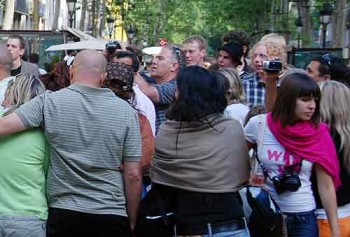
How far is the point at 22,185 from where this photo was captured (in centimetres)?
427

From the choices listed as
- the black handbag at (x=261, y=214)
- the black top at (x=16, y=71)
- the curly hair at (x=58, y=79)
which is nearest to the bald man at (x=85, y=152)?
the black handbag at (x=261, y=214)

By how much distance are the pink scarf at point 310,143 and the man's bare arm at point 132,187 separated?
0.91 metres

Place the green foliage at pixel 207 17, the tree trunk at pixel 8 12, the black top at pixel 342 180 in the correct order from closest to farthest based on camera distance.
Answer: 1. the black top at pixel 342 180
2. the tree trunk at pixel 8 12
3. the green foliage at pixel 207 17

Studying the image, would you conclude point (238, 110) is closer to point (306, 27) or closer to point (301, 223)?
point (301, 223)

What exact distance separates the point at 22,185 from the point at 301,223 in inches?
68.1

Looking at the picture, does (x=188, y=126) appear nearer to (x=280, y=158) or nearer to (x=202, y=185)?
(x=202, y=185)

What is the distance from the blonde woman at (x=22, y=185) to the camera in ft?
13.9

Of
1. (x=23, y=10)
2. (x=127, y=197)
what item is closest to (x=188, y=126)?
(x=127, y=197)

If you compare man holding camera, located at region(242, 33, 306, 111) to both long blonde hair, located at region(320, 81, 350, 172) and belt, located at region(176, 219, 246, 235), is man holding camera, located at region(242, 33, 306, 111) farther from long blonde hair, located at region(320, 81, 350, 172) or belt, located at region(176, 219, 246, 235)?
belt, located at region(176, 219, 246, 235)

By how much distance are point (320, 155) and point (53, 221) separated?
5.43 ft

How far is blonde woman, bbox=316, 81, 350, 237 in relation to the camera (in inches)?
187

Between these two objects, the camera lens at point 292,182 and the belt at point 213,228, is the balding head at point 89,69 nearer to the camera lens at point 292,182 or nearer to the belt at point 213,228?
the belt at point 213,228

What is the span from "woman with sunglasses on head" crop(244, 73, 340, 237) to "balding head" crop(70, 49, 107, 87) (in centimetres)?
109

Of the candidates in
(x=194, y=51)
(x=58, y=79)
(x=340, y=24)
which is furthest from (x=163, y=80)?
(x=340, y=24)
